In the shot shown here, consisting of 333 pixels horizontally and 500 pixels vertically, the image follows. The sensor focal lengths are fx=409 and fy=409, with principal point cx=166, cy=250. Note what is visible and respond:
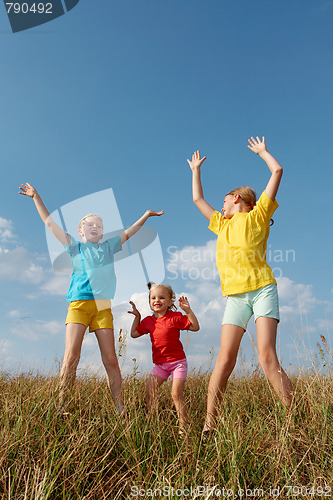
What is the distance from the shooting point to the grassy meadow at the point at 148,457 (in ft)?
8.27

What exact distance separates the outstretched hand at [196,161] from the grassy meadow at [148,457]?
7.96 ft

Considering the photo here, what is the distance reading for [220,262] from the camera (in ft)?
12.6

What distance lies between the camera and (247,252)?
371cm

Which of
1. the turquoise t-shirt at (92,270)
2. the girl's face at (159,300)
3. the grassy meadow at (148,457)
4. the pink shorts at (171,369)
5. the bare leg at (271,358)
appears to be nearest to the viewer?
the grassy meadow at (148,457)

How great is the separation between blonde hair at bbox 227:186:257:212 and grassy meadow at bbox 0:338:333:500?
6.25 ft

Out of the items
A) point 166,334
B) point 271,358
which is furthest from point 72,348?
point 271,358

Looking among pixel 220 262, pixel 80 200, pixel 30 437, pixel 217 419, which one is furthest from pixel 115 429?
pixel 80 200

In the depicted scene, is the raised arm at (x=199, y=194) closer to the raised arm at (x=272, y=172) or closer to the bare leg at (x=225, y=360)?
the raised arm at (x=272, y=172)

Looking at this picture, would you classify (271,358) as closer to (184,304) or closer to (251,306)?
(251,306)

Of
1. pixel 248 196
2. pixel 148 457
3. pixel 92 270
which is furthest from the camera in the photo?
pixel 92 270

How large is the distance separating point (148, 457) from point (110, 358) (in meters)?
1.42

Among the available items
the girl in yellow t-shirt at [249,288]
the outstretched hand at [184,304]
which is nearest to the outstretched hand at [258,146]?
the girl in yellow t-shirt at [249,288]

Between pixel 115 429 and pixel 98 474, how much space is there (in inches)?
15.8

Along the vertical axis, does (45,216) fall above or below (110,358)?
above
